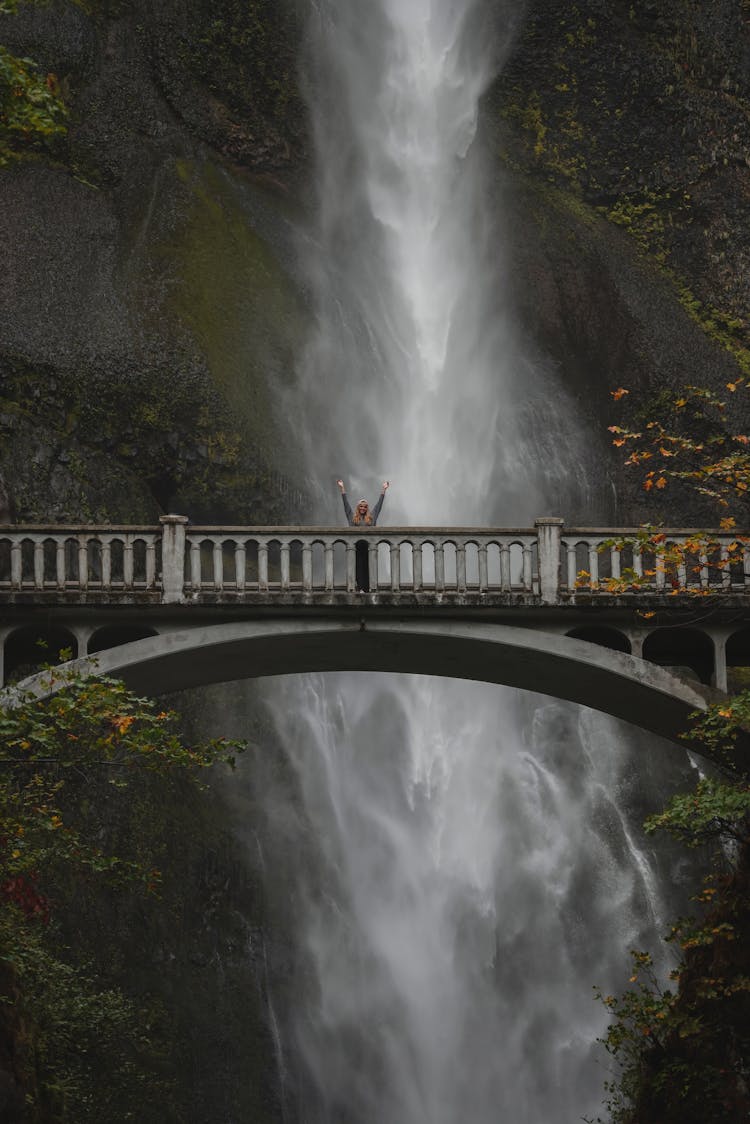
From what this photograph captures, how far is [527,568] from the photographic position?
22.0 m

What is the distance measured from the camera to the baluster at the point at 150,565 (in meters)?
21.8

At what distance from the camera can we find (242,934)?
32969 millimetres

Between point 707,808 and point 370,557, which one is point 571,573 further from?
point 707,808

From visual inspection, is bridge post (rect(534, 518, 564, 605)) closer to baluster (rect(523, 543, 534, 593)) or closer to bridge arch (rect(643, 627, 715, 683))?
baluster (rect(523, 543, 534, 593))

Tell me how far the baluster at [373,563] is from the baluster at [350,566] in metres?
0.25

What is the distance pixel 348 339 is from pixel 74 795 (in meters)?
16.7

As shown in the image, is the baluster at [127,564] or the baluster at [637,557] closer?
the baluster at [637,557]

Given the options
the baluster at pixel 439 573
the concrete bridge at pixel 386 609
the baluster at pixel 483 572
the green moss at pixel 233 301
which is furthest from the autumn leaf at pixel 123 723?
the green moss at pixel 233 301

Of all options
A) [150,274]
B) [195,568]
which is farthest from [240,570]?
[150,274]

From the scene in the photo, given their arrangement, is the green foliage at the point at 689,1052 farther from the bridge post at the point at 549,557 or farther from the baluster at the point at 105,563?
the baluster at the point at 105,563

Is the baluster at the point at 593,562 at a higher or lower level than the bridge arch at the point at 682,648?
higher

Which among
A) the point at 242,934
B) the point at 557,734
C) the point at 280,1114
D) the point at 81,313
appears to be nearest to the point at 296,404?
the point at 81,313

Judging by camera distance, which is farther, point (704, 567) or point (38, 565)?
point (38, 565)

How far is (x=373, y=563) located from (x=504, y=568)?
1932 millimetres
